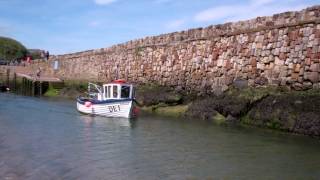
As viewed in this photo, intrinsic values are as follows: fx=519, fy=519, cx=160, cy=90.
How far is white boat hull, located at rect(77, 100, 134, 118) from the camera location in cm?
2538

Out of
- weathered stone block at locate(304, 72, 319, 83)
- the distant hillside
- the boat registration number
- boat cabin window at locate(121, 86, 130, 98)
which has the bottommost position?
the boat registration number

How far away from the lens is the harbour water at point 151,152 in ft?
40.3

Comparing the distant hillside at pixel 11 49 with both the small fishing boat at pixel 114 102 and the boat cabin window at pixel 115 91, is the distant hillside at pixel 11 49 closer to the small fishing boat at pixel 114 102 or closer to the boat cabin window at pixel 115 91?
the small fishing boat at pixel 114 102

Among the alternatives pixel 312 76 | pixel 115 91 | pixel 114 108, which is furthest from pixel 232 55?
pixel 114 108

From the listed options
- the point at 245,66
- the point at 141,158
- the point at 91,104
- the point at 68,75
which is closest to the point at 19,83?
the point at 68,75

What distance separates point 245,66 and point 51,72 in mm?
37716

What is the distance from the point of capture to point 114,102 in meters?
25.8

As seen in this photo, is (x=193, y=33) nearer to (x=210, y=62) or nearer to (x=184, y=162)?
(x=210, y=62)

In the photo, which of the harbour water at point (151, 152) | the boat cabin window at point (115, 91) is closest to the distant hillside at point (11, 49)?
the boat cabin window at point (115, 91)

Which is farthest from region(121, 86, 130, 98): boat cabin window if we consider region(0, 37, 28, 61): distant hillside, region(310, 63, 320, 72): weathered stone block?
region(0, 37, 28, 61): distant hillside

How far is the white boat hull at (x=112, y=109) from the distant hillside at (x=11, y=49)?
306 feet

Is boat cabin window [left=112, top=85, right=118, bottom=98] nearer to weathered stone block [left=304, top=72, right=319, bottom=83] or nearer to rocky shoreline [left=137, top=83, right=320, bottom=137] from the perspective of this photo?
rocky shoreline [left=137, top=83, right=320, bottom=137]

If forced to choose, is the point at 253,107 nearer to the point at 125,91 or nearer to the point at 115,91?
the point at 125,91

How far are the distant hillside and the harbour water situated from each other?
99991 mm
